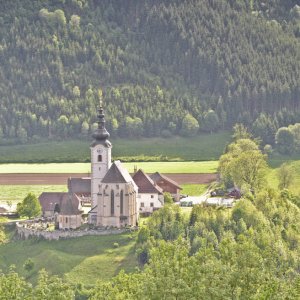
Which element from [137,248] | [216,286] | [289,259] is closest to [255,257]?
[216,286]

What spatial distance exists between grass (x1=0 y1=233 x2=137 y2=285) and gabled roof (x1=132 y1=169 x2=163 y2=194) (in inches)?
729

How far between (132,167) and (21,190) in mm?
28574

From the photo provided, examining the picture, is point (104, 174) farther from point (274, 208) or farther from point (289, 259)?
point (289, 259)

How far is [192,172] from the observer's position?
180375mm

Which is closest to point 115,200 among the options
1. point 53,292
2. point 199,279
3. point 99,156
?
point 99,156

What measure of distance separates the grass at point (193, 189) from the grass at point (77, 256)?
3523 cm

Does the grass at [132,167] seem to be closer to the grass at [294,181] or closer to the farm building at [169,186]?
the grass at [294,181]

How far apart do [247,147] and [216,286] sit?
110 metres

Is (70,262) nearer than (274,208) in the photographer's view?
Yes

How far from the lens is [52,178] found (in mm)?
173000

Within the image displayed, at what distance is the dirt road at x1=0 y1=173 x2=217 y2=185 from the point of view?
555 ft

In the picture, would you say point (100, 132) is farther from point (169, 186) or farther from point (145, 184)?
point (169, 186)

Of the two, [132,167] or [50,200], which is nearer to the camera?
[50,200]

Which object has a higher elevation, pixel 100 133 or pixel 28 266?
pixel 100 133
